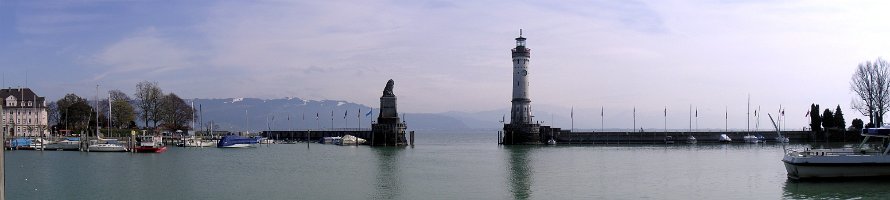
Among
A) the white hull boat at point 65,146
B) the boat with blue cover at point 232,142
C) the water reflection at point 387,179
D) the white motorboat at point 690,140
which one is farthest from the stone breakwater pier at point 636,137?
the white hull boat at point 65,146

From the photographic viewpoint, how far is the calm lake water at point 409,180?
40031 mm

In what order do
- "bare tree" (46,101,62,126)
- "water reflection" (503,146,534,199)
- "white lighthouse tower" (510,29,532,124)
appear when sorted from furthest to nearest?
1. "bare tree" (46,101,62,126)
2. "white lighthouse tower" (510,29,532,124)
3. "water reflection" (503,146,534,199)

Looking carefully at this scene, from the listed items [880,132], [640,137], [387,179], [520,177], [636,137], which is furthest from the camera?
[640,137]

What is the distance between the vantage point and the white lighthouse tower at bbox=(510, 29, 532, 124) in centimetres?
10662

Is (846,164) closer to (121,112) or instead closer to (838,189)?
(838,189)

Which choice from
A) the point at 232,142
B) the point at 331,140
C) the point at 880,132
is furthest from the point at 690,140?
the point at 880,132

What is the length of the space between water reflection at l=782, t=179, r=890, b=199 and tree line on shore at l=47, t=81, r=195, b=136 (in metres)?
102

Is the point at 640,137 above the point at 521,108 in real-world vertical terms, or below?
below

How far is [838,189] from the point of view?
128ft

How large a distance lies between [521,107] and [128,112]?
61869 millimetres

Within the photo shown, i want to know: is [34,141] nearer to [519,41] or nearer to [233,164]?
[233,164]

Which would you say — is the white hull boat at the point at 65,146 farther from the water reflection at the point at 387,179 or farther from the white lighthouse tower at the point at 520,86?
the white lighthouse tower at the point at 520,86

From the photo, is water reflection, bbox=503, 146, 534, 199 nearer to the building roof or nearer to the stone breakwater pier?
the stone breakwater pier

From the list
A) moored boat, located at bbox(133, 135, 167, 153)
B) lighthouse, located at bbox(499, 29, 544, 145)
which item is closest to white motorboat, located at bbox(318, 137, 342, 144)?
lighthouse, located at bbox(499, 29, 544, 145)
